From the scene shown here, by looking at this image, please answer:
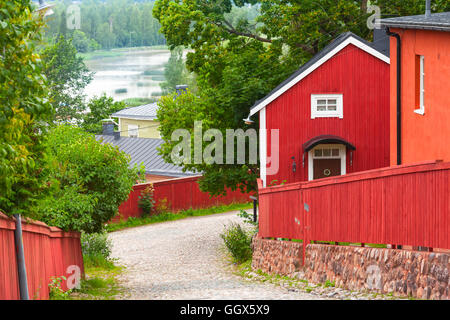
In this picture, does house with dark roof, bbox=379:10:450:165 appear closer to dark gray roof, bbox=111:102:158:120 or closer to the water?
dark gray roof, bbox=111:102:158:120

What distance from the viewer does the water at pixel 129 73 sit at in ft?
400

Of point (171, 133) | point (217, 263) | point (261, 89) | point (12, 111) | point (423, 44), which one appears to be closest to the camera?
point (12, 111)

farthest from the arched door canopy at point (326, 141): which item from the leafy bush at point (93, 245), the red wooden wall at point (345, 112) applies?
the leafy bush at point (93, 245)

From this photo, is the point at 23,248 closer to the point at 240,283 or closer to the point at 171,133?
the point at 240,283

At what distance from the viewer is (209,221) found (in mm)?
34656

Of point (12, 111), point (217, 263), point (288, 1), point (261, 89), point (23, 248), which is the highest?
point (288, 1)

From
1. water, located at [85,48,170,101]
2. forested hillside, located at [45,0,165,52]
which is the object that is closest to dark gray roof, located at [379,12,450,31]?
water, located at [85,48,170,101]

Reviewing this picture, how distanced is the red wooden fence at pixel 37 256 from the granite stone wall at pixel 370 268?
493 cm

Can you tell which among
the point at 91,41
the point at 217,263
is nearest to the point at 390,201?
the point at 217,263

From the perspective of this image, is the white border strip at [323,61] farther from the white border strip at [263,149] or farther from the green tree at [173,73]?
the green tree at [173,73]

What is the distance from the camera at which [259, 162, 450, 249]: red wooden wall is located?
10.7 m

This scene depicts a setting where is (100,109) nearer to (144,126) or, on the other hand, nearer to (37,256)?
(144,126)

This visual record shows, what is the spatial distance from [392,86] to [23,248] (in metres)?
9.98

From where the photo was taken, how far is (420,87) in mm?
15727
